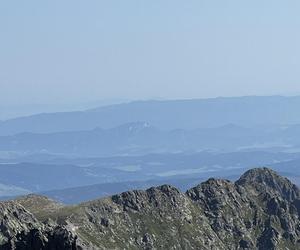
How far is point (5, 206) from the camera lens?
7815 inches

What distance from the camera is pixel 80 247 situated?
13850 centimetres

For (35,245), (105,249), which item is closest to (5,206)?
(105,249)

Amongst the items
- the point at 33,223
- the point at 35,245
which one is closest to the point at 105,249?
the point at 33,223

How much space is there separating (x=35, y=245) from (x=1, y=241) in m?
43.0

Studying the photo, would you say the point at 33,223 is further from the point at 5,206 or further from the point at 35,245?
the point at 35,245

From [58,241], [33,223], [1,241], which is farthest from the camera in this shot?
[33,223]

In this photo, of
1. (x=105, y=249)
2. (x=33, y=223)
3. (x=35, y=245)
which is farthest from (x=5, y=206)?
(x=35, y=245)

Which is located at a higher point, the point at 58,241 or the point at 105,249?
the point at 58,241

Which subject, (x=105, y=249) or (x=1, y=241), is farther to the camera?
(x=105, y=249)

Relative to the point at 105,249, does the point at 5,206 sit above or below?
above

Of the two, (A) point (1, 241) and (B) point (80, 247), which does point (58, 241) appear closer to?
(B) point (80, 247)

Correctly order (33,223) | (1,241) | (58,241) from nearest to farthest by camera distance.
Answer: (58,241) → (1,241) → (33,223)

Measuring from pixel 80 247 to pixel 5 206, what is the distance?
6454 centimetres

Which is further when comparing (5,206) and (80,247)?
(5,206)
